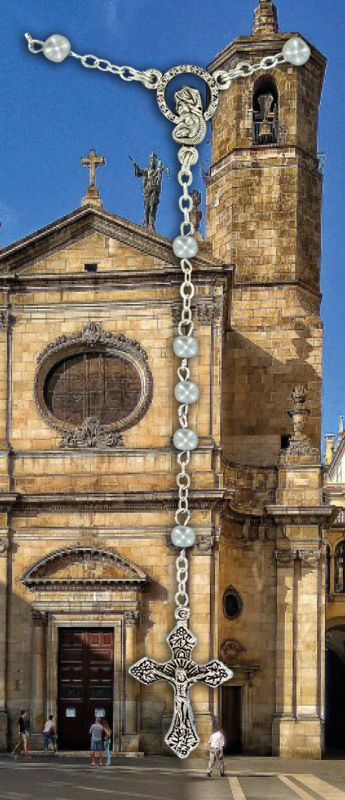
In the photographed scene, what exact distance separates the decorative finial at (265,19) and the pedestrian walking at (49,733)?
2319cm

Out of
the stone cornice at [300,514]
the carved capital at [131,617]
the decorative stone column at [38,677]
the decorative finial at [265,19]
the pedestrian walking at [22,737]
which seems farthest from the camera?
the decorative finial at [265,19]

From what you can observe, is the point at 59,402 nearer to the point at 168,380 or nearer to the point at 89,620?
the point at 168,380

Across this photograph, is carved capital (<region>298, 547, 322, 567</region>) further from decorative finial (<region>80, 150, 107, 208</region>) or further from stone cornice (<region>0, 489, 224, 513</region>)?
decorative finial (<region>80, 150, 107, 208</region>)

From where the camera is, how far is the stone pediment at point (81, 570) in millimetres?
33844

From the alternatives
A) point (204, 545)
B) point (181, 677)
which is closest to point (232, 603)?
point (204, 545)

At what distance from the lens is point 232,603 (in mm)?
35844

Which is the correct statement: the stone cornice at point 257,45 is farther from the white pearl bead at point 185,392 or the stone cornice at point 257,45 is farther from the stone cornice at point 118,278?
the white pearl bead at point 185,392

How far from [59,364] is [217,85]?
26672 millimetres

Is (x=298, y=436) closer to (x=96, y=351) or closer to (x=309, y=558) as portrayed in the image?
(x=309, y=558)

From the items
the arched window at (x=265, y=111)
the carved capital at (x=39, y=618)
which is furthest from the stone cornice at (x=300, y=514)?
the arched window at (x=265, y=111)

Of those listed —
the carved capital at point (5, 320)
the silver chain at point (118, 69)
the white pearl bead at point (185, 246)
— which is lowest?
the white pearl bead at point (185, 246)

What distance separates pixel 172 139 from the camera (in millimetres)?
9320

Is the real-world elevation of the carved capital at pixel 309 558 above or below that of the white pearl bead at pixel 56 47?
below

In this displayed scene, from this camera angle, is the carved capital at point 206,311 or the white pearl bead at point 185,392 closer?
the white pearl bead at point 185,392
